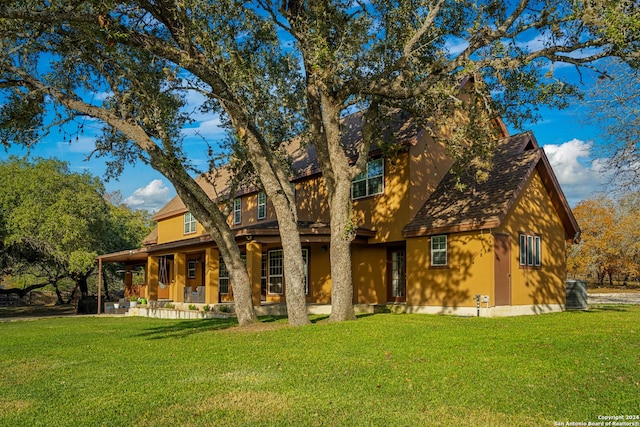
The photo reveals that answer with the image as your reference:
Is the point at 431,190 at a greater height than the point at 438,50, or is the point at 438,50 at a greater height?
the point at 438,50

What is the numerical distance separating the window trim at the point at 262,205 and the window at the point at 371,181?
5.29 meters

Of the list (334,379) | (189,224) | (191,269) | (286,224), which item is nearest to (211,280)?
(286,224)

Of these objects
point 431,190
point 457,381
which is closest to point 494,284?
point 431,190

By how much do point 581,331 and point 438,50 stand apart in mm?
8308

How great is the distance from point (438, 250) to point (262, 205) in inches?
382

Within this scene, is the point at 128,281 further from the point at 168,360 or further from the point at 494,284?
the point at 168,360

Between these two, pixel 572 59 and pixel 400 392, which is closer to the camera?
pixel 400 392

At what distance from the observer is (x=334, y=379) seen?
7.40 metres

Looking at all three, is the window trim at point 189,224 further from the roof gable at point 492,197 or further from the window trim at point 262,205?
the roof gable at point 492,197

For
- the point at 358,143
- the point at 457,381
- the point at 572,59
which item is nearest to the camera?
the point at 457,381

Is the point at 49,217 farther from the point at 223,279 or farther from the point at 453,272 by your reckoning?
the point at 453,272

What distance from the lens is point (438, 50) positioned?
15.5 meters

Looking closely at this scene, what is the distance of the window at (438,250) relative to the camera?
17984 mm

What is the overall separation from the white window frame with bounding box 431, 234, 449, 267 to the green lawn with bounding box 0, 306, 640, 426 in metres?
5.91
